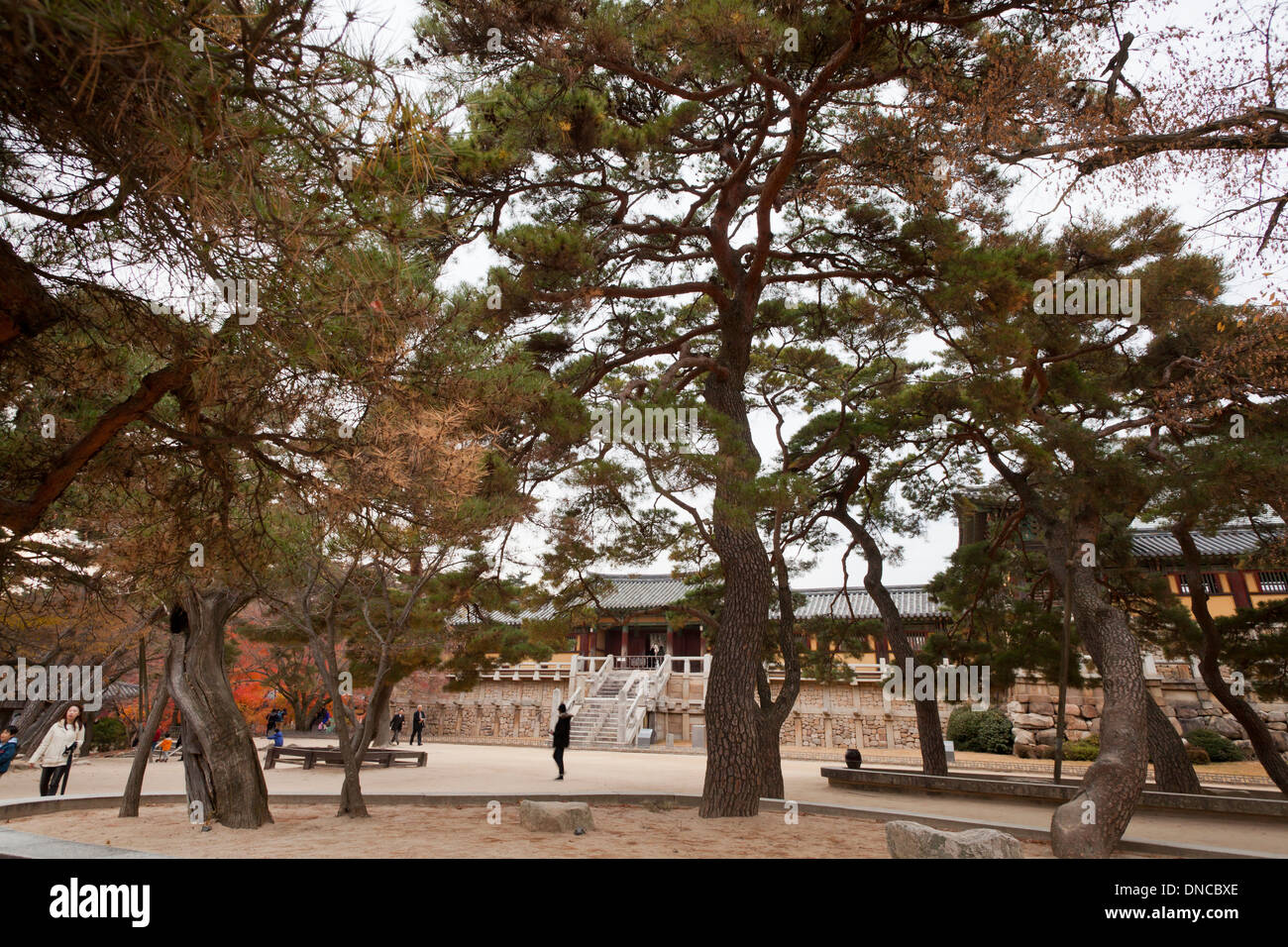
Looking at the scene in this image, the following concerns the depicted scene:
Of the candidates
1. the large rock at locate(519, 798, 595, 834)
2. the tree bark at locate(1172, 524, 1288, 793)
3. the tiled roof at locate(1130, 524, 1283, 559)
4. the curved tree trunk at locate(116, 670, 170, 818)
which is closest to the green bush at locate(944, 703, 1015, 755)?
the tiled roof at locate(1130, 524, 1283, 559)

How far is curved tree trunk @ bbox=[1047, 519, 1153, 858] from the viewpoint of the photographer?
6707mm

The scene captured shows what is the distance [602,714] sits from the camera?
89.0ft

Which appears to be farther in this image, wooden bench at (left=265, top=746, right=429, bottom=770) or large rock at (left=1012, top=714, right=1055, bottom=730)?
large rock at (left=1012, top=714, right=1055, bottom=730)

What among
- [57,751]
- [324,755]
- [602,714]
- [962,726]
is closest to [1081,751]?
[962,726]

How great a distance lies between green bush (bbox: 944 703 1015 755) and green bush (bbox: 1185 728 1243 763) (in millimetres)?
4699

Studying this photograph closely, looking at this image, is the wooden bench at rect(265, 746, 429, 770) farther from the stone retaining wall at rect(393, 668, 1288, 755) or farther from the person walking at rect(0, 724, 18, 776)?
the person walking at rect(0, 724, 18, 776)

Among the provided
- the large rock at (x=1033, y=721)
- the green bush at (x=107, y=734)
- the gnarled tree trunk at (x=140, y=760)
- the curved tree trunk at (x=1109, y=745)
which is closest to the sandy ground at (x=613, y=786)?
the gnarled tree trunk at (x=140, y=760)

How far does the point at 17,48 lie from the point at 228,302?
6.16ft

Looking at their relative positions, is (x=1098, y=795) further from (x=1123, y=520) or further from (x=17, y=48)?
(x=17, y=48)

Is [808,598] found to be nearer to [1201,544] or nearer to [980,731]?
[980,731]

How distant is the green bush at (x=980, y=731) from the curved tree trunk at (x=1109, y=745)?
17041 millimetres

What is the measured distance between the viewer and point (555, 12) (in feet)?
21.4

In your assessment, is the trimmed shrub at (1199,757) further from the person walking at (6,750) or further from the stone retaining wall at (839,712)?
the person walking at (6,750)
